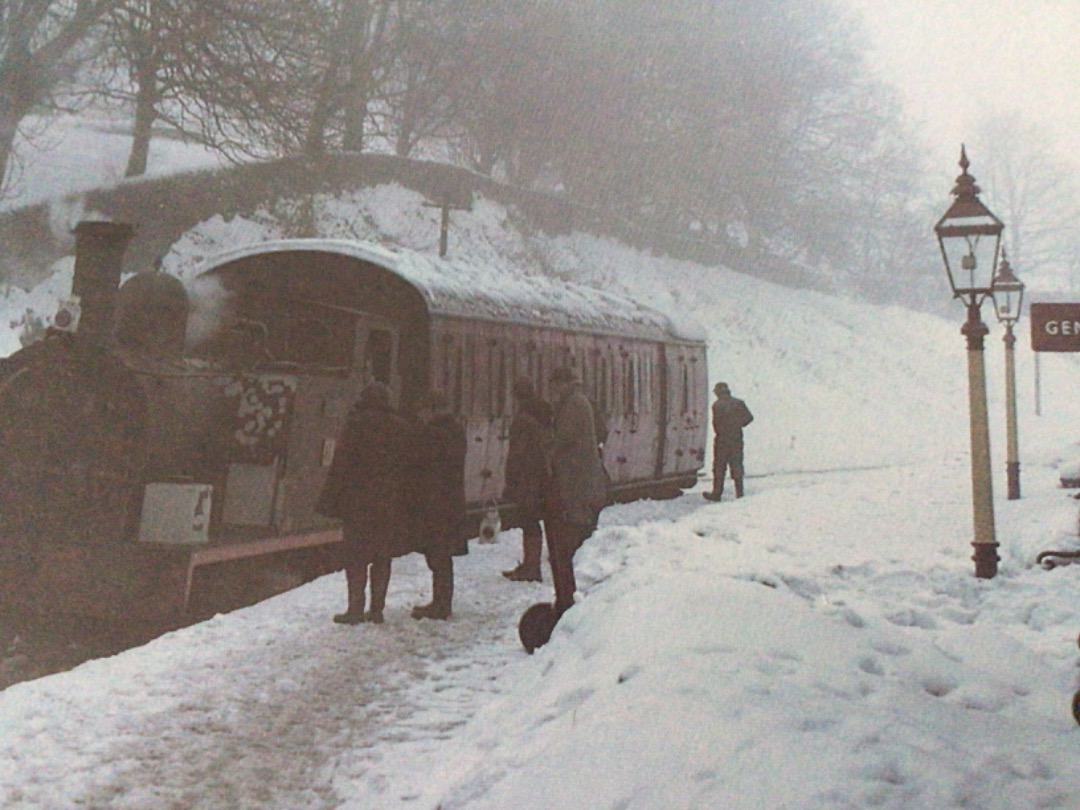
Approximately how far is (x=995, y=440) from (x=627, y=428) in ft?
51.2

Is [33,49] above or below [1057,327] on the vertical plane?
above

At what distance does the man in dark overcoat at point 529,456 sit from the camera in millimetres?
7387

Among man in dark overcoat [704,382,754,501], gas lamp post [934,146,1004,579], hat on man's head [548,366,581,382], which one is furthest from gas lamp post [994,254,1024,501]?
hat on man's head [548,366,581,382]

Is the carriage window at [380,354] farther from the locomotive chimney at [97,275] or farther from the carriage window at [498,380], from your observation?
the locomotive chimney at [97,275]

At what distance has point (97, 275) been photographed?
6664 mm

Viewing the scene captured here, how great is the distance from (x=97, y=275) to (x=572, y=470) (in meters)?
3.47

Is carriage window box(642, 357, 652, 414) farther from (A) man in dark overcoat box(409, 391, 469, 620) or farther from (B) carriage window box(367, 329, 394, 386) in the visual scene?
(A) man in dark overcoat box(409, 391, 469, 620)

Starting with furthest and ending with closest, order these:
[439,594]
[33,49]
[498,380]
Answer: [33,49], [498,380], [439,594]

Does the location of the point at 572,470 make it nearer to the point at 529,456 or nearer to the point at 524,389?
the point at 529,456

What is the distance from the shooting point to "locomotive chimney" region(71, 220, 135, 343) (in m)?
6.62

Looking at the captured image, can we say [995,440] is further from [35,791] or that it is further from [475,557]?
[35,791]

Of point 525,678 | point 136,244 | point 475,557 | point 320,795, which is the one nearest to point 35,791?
point 320,795

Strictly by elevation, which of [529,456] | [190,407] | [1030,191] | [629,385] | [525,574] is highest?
[1030,191]

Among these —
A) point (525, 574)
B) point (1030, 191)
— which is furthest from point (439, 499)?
point (1030, 191)
